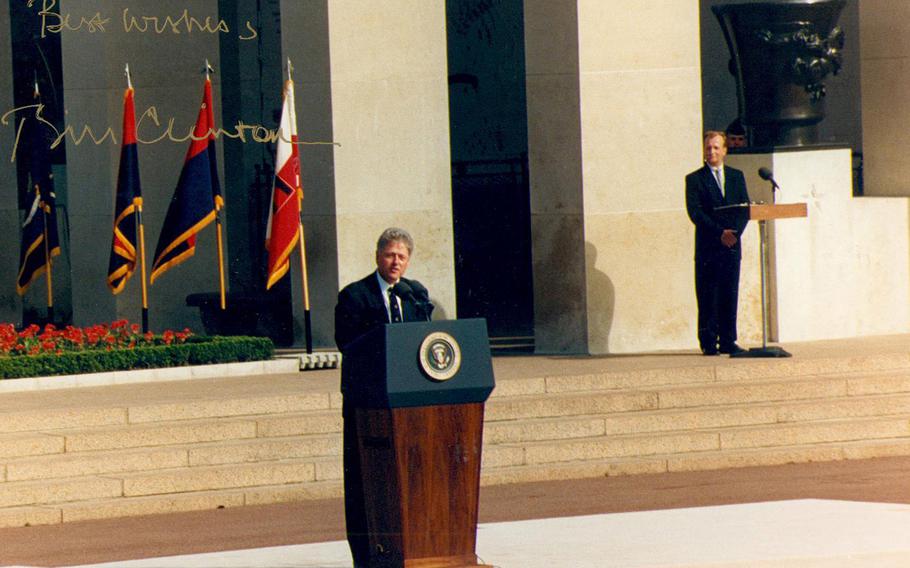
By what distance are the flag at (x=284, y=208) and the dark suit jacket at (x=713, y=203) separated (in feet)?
11.3

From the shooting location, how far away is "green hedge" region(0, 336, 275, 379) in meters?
15.3

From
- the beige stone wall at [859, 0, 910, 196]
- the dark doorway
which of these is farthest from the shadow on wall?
the dark doorway

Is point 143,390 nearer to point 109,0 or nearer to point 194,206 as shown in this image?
point 194,206

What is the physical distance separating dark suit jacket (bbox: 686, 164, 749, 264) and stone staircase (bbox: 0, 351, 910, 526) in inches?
45.0

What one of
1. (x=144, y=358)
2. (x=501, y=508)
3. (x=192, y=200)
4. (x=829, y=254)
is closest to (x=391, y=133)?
(x=192, y=200)

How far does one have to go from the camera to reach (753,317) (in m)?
17.0

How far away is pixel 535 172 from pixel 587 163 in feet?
2.04

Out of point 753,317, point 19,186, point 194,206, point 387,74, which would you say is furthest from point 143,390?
point 19,186

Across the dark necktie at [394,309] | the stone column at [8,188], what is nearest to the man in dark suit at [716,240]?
the dark necktie at [394,309]

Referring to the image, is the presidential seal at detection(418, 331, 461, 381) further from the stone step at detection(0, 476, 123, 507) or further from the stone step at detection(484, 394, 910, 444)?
the stone step at detection(484, 394, 910, 444)

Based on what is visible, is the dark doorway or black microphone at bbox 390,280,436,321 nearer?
black microphone at bbox 390,280,436,321

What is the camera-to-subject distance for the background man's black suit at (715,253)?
619 inches
